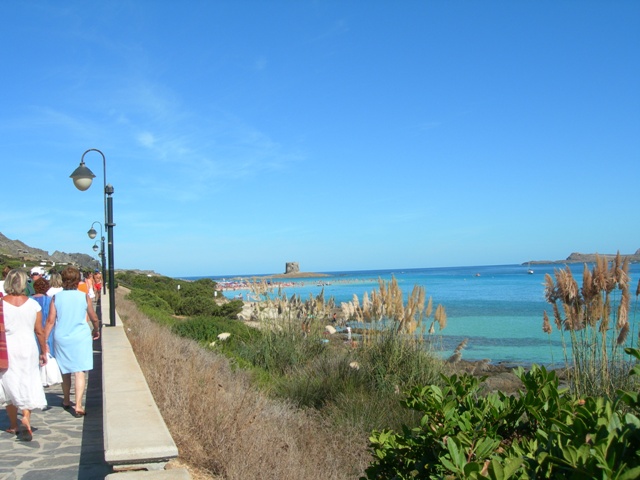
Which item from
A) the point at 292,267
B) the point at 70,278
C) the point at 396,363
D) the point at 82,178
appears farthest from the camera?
the point at 292,267

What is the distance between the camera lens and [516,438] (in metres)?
2.94

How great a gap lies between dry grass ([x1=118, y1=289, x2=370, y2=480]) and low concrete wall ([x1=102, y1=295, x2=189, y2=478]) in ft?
0.89

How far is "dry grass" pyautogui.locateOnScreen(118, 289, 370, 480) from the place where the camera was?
16.1 feet

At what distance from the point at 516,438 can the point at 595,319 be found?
461cm

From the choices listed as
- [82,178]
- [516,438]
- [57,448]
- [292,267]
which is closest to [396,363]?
[57,448]

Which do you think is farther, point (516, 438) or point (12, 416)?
point (12, 416)

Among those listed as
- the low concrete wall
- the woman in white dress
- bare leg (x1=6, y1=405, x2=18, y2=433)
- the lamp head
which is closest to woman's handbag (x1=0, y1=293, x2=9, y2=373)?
the woman in white dress

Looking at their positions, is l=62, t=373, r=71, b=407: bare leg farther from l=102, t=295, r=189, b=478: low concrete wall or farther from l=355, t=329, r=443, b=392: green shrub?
l=355, t=329, r=443, b=392: green shrub

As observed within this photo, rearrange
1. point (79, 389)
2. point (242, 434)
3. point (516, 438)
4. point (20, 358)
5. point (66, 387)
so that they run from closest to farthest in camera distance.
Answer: point (516, 438) → point (242, 434) → point (20, 358) → point (79, 389) → point (66, 387)

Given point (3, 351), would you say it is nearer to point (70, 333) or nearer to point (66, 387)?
point (70, 333)

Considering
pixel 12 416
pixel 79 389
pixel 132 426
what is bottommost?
pixel 12 416

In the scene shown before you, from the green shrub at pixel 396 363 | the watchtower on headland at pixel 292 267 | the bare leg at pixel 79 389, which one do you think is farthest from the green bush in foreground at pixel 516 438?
the watchtower on headland at pixel 292 267

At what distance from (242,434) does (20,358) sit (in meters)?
2.77

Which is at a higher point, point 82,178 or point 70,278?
point 82,178
